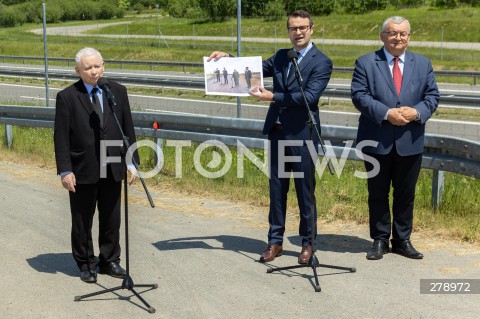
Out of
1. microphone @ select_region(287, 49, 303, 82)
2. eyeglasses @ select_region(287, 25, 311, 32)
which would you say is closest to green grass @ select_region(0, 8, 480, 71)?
eyeglasses @ select_region(287, 25, 311, 32)

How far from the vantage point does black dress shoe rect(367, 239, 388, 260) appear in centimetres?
767

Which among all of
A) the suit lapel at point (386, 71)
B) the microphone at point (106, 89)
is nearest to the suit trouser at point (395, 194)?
the suit lapel at point (386, 71)

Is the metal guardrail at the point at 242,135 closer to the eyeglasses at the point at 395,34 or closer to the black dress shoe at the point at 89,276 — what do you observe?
the eyeglasses at the point at 395,34

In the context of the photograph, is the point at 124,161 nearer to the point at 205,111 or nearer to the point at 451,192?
Result: the point at 451,192

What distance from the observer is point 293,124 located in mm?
7566

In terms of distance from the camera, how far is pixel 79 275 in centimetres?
741

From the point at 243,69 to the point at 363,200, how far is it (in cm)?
237

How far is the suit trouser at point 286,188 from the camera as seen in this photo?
760cm

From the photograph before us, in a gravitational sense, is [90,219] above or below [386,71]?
below

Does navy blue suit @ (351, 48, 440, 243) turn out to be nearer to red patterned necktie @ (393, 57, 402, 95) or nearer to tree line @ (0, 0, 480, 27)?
red patterned necktie @ (393, 57, 402, 95)

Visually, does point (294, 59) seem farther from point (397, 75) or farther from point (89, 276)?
point (89, 276)

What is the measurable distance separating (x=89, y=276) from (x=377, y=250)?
246 cm

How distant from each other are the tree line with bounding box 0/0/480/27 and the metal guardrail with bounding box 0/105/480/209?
80.7 ft

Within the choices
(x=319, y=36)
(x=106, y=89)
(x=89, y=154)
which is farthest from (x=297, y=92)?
(x=319, y=36)
